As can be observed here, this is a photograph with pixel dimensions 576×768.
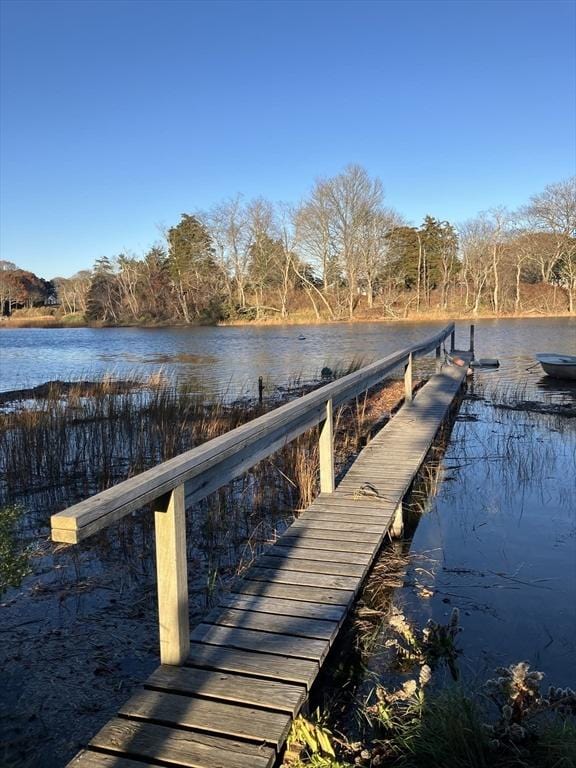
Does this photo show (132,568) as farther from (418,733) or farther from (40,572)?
(418,733)

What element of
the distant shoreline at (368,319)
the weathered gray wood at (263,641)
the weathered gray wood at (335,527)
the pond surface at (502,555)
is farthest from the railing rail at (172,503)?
the distant shoreline at (368,319)

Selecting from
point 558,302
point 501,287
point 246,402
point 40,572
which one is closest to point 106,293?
point 501,287

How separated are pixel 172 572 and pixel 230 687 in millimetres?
523

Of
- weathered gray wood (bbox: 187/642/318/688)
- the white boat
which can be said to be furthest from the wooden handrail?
the white boat

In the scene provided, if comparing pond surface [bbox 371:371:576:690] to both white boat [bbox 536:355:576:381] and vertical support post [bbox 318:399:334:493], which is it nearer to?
vertical support post [bbox 318:399:334:493]

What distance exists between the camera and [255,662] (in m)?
2.71

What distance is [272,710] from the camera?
7.78ft

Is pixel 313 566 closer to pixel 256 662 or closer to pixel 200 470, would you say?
pixel 256 662

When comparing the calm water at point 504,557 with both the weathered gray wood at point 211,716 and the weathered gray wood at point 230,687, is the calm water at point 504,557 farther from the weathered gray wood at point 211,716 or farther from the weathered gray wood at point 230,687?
the weathered gray wood at point 211,716

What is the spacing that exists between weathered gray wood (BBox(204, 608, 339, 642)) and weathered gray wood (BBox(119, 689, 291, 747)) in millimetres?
611

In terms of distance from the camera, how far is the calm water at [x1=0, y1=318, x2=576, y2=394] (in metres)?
19.6

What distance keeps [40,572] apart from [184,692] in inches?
103

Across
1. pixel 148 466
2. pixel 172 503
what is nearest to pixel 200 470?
pixel 172 503

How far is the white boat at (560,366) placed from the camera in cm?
1489
